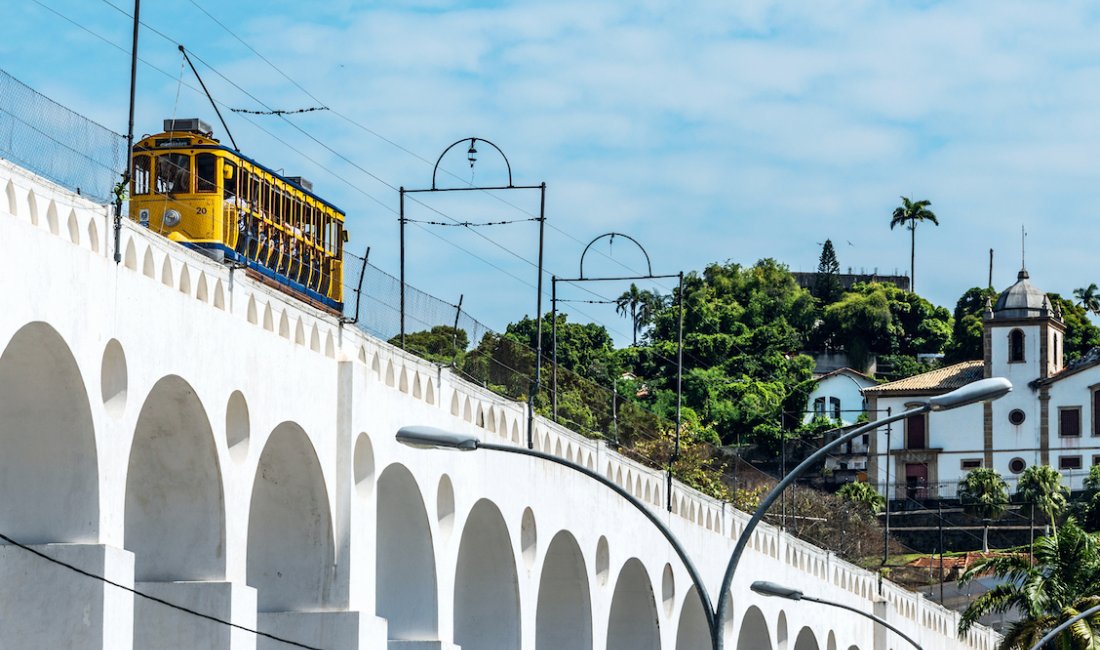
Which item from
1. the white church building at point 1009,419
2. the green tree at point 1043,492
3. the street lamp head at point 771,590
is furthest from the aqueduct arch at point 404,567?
the white church building at point 1009,419

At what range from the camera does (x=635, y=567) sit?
161 ft

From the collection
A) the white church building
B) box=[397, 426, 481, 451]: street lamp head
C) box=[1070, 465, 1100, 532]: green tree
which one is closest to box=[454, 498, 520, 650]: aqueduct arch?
box=[397, 426, 481, 451]: street lamp head

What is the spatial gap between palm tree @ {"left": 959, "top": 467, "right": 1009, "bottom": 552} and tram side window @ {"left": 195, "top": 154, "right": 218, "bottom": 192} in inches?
3368

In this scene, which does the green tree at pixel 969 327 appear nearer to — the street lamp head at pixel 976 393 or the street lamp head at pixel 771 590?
the street lamp head at pixel 771 590

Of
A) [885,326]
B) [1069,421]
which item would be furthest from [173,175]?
[885,326]

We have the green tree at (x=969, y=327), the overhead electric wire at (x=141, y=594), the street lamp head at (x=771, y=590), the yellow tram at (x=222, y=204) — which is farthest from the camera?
the green tree at (x=969, y=327)

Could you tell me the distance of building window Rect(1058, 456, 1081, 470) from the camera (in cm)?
12212

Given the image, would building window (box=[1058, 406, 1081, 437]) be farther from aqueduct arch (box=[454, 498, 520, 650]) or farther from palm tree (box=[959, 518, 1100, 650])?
aqueduct arch (box=[454, 498, 520, 650])

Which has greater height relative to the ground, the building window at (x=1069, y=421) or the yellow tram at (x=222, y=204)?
the yellow tram at (x=222, y=204)

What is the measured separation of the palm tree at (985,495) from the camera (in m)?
118

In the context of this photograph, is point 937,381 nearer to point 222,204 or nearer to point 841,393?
point 841,393

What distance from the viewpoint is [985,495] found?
118 m

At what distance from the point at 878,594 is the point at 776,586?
38604 mm

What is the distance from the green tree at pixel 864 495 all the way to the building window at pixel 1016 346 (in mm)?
13690
